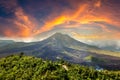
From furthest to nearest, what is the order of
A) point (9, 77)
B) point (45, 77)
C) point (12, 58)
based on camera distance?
point (12, 58), point (9, 77), point (45, 77)

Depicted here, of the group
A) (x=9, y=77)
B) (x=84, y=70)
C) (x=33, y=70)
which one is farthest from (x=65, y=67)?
(x=9, y=77)

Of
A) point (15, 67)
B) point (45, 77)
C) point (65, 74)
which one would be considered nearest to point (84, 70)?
point (65, 74)

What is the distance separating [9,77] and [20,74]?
240 centimetres

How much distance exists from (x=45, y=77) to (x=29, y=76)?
4.31m

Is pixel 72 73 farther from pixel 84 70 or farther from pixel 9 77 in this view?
pixel 9 77

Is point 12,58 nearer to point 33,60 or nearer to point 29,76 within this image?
point 33,60

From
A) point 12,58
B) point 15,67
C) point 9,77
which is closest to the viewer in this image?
point 9,77

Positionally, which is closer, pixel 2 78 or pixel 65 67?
pixel 2 78

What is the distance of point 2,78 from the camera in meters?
54.3

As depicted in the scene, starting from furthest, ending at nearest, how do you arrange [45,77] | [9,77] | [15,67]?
[15,67]
[9,77]
[45,77]

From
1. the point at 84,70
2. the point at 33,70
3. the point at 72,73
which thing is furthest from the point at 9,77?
the point at 84,70

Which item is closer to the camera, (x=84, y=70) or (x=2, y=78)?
(x=2, y=78)

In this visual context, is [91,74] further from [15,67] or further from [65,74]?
[15,67]

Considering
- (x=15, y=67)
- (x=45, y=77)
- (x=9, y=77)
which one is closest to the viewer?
(x=45, y=77)
